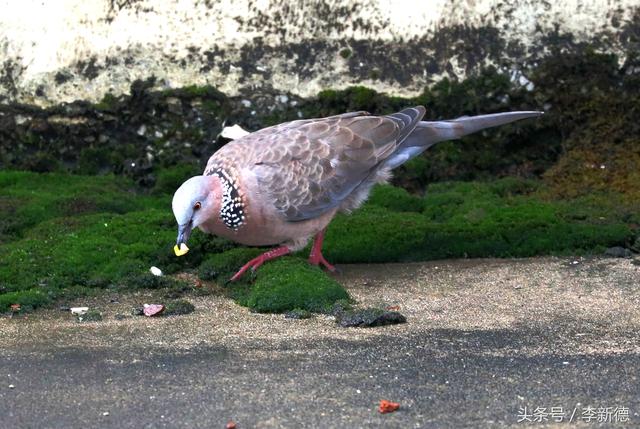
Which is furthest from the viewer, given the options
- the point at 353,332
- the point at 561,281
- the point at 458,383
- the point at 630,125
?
the point at 630,125

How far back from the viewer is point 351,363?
→ 497 cm

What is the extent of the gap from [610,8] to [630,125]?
0.97 m

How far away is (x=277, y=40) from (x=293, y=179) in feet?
8.24

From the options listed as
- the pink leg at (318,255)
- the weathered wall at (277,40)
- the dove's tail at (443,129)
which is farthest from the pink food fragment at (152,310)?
the weathered wall at (277,40)

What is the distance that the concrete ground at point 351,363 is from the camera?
173 inches

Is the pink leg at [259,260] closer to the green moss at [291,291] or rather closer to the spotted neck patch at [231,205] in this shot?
the green moss at [291,291]

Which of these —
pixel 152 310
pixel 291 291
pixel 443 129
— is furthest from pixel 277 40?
pixel 152 310

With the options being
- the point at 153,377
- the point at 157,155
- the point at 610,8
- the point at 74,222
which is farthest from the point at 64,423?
the point at 610,8

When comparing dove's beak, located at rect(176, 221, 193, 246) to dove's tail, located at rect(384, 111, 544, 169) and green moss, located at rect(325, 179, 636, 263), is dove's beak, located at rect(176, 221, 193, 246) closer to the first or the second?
green moss, located at rect(325, 179, 636, 263)

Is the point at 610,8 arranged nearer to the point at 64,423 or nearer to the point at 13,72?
the point at 13,72

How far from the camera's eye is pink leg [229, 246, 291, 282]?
21.2 ft

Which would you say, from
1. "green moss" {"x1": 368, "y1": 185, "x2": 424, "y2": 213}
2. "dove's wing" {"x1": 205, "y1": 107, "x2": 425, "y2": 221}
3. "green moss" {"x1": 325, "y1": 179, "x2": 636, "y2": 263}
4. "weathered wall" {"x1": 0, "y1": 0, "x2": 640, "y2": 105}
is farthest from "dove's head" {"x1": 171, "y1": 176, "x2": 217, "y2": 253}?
"weathered wall" {"x1": 0, "y1": 0, "x2": 640, "y2": 105}

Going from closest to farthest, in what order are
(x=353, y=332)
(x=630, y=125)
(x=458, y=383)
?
(x=458, y=383)
(x=353, y=332)
(x=630, y=125)

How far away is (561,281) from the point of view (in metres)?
6.41
